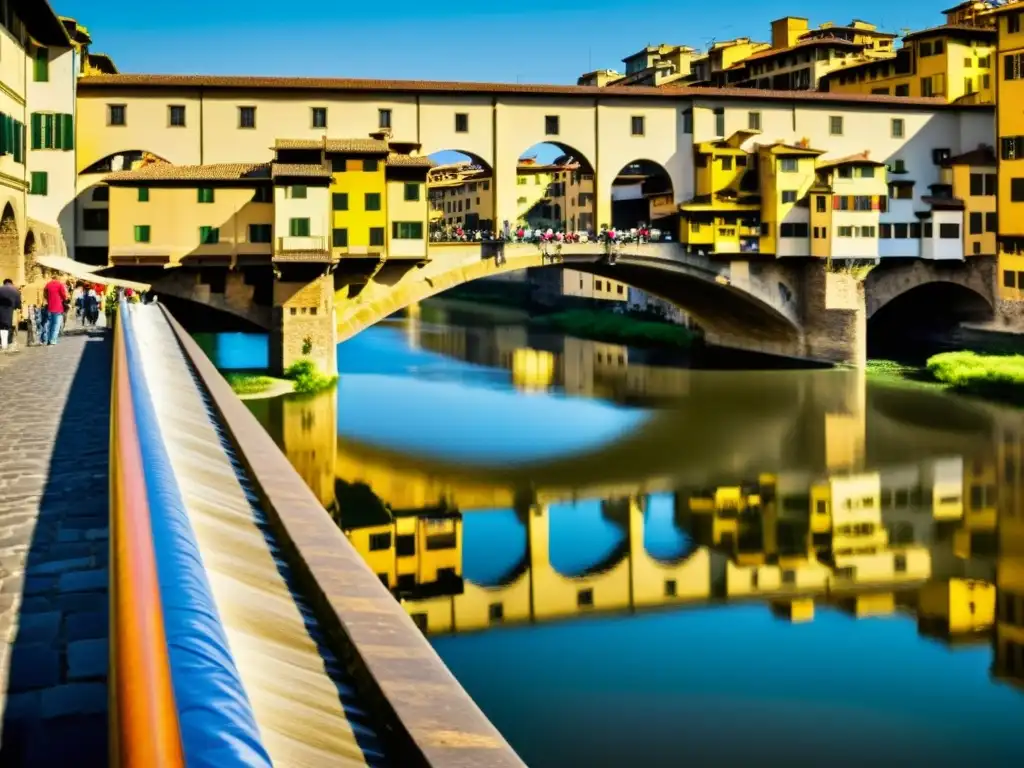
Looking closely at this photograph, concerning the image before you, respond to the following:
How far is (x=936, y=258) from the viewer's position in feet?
142

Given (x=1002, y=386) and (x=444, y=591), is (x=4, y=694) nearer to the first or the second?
(x=444, y=591)

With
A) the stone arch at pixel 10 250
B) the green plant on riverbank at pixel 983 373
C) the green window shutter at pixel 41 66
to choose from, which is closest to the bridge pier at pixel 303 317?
the green window shutter at pixel 41 66

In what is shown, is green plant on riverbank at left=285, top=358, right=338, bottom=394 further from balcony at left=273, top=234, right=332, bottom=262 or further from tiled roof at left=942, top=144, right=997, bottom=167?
tiled roof at left=942, top=144, right=997, bottom=167

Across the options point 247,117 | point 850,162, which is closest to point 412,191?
point 247,117

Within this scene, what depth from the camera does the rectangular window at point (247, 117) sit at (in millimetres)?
36875

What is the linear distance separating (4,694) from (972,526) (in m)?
19.3

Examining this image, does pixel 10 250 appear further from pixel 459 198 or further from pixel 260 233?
pixel 459 198

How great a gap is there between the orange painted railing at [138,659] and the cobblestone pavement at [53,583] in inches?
25.8

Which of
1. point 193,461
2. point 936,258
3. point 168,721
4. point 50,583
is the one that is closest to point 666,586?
point 193,461

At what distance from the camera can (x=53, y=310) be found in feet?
57.2

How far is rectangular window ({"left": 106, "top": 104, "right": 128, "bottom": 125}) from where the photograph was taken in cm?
3609

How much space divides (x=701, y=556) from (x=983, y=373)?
20624mm

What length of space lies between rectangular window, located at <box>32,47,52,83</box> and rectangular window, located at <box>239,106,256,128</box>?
623cm

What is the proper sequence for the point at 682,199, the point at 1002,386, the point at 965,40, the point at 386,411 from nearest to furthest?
the point at 386,411
the point at 1002,386
the point at 682,199
the point at 965,40
